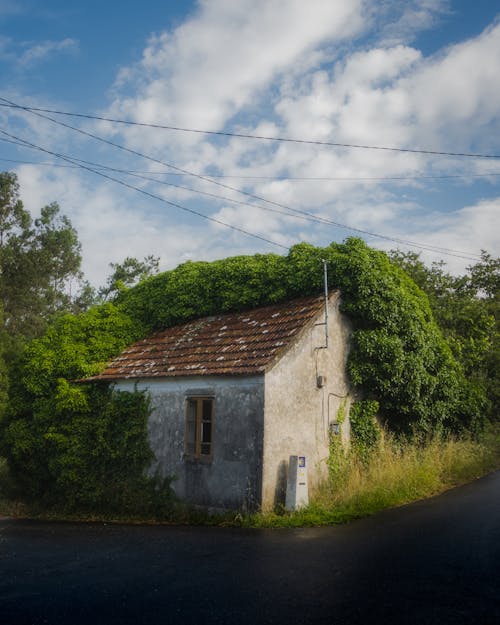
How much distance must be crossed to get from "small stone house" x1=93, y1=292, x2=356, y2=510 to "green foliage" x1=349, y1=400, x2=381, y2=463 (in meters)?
0.35

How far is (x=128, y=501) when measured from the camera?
1410 centimetres

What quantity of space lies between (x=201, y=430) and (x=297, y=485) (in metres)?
2.91

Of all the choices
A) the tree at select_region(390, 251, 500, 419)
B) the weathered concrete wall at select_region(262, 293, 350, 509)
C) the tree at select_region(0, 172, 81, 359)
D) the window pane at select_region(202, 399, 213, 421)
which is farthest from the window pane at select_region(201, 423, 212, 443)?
the tree at select_region(0, 172, 81, 359)

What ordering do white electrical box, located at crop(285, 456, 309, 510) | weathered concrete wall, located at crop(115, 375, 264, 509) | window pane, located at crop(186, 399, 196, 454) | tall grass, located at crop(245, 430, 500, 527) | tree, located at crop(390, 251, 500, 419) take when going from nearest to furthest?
tall grass, located at crop(245, 430, 500, 527)
white electrical box, located at crop(285, 456, 309, 510)
weathered concrete wall, located at crop(115, 375, 264, 509)
window pane, located at crop(186, 399, 196, 454)
tree, located at crop(390, 251, 500, 419)

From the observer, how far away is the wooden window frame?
13320 millimetres

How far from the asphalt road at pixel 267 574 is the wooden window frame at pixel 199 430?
2155mm

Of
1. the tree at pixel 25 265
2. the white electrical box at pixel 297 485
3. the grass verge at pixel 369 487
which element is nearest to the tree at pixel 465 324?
the grass verge at pixel 369 487

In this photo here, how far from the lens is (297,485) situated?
38.5ft

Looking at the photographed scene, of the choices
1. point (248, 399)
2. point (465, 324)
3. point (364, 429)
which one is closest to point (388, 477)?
point (364, 429)

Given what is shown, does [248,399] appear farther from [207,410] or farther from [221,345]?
[221,345]

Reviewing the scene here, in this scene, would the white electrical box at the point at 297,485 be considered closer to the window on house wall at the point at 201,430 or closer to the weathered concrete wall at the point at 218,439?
the weathered concrete wall at the point at 218,439

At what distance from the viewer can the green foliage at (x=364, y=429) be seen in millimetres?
14594

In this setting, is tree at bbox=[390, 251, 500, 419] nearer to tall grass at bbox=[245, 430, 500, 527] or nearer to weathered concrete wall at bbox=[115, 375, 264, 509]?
tall grass at bbox=[245, 430, 500, 527]

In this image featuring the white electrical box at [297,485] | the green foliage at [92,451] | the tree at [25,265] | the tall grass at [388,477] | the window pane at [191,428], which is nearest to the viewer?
the tall grass at [388,477]
